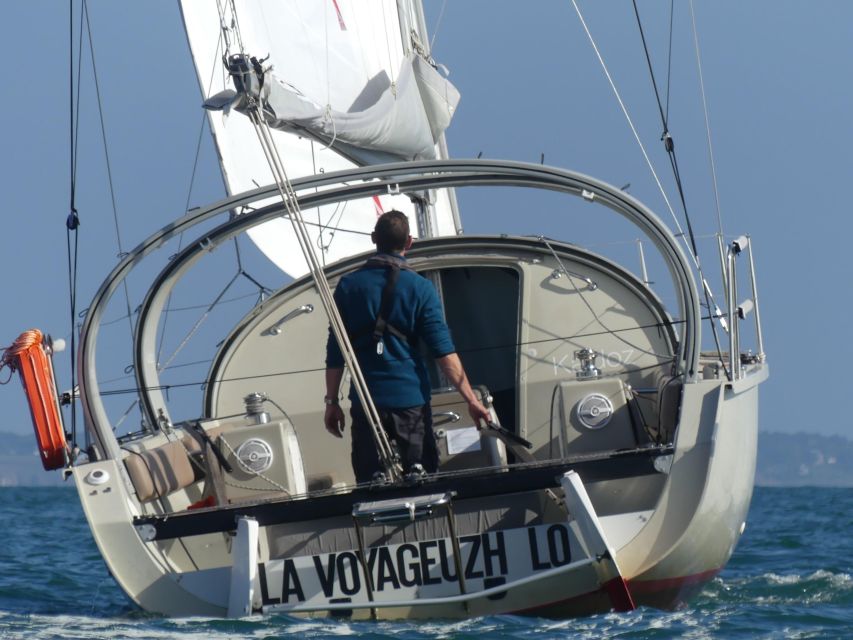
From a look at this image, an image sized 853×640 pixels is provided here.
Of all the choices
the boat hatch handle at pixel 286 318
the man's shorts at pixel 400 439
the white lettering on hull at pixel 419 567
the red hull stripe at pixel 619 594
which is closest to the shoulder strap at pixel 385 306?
the man's shorts at pixel 400 439

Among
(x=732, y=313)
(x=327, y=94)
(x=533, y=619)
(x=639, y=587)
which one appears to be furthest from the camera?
(x=327, y=94)

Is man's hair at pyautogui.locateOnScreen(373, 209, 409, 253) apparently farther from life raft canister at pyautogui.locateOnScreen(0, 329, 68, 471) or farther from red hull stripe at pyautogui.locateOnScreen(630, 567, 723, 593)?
red hull stripe at pyautogui.locateOnScreen(630, 567, 723, 593)

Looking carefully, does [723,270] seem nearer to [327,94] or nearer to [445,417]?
[445,417]

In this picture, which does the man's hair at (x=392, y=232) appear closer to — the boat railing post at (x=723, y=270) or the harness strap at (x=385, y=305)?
the harness strap at (x=385, y=305)

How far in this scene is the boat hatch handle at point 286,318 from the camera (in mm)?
8102

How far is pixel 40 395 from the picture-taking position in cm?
646

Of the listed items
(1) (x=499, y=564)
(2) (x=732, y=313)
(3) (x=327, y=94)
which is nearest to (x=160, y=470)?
(1) (x=499, y=564)

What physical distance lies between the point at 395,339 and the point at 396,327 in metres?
0.06

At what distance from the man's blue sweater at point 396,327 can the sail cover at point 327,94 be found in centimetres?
100

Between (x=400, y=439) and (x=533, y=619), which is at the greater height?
(x=400, y=439)

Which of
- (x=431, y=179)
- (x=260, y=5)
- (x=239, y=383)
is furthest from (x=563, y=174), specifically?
(x=260, y=5)

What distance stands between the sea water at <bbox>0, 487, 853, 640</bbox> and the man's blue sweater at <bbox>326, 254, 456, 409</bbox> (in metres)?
1.01

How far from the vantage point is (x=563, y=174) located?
21.2 feet

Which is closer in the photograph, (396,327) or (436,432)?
(396,327)
